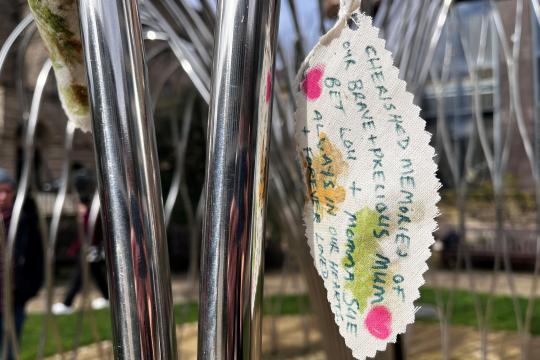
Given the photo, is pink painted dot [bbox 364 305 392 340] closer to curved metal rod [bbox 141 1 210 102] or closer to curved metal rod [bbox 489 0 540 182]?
curved metal rod [bbox 141 1 210 102]

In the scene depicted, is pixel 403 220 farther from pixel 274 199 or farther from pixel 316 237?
pixel 274 199

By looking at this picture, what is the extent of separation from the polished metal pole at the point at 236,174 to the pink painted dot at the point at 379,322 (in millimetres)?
88

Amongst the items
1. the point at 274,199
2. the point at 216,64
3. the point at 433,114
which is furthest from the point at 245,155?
the point at 433,114

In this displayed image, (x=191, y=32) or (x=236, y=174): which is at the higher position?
(x=191, y=32)

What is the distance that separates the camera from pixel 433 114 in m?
6.35

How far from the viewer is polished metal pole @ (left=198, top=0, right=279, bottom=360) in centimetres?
31

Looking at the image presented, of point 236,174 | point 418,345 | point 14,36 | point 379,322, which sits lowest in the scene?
point 418,345

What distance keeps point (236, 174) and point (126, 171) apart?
62mm

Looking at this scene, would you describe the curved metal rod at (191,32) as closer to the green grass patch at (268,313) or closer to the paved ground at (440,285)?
the green grass patch at (268,313)

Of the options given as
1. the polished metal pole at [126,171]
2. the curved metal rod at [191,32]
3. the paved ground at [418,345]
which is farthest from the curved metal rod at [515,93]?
the paved ground at [418,345]

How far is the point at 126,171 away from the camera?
1.03 feet

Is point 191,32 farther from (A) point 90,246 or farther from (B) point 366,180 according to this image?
(A) point 90,246

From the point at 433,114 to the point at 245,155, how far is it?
636 cm

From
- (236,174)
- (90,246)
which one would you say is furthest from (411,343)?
(236,174)
